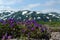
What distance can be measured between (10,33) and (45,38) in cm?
95

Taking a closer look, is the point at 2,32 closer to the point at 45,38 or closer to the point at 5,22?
the point at 5,22

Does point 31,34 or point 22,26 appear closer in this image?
point 31,34

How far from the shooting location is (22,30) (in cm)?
599

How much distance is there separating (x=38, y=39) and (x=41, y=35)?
23 centimetres

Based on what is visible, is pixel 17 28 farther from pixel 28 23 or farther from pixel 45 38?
pixel 45 38

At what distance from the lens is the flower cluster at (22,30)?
5.91 m

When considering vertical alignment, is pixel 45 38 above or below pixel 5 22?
below

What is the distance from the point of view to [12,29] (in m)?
6.15

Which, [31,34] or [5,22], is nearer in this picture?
[31,34]

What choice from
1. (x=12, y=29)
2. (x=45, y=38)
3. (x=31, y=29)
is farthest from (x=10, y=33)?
(x=45, y=38)

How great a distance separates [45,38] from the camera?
237 inches

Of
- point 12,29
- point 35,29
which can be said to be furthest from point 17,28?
point 35,29

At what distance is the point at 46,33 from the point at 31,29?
43 cm

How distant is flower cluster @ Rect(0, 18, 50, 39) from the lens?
5.91m
